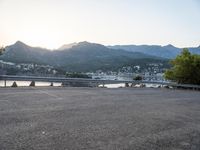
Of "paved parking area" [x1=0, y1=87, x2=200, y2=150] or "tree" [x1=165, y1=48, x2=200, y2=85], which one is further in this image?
"tree" [x1=165, y1=48, x2=200, y2=85]

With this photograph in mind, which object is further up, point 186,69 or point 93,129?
point 186,69

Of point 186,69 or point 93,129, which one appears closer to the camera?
point 93,129

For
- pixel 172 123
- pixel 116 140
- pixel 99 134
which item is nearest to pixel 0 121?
pixel 99 134

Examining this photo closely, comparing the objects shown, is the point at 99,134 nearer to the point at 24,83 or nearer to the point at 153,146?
the point at 153,146

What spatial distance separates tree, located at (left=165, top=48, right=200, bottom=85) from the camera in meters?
36.0

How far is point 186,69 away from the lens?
3622cm

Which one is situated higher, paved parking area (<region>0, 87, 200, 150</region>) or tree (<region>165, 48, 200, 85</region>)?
tree (<region>165, 48, 200, 85</region>)

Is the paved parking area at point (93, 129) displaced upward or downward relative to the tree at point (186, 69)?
downward

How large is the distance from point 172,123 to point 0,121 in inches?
199

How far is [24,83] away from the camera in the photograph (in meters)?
24.6

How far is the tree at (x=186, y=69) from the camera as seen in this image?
36.0 meters

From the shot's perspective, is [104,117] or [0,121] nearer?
[0,121]

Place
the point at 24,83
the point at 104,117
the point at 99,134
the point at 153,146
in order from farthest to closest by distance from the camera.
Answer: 1. the point at 24,83
2. the point at 104,117
3. the point at 99,134
4. the point at 153,146

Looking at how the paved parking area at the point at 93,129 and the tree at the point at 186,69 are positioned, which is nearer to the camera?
the paved parking area at the point at 93,129
